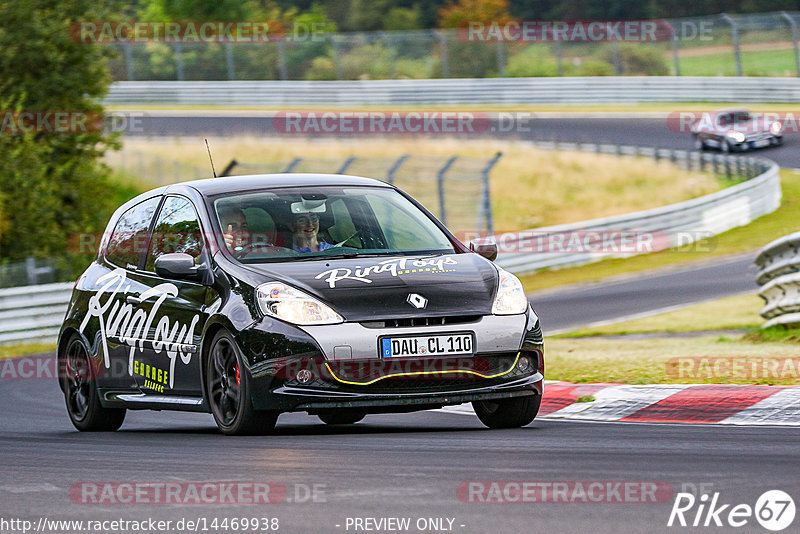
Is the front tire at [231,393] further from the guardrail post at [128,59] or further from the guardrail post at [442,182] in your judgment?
the guardrail post at [128,59]

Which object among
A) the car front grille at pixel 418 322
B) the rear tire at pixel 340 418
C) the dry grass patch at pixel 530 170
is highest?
the car front grille at pixel 418 322

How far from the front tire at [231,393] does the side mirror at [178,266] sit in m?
0.46

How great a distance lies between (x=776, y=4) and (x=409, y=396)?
2610 inches

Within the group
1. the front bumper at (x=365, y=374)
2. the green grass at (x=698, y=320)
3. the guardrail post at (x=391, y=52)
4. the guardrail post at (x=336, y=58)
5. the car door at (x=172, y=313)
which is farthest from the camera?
the guardrail post at (x=336, y=58)

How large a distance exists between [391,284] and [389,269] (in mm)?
216

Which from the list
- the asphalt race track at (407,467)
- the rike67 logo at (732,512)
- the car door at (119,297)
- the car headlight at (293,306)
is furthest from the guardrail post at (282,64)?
the rike67 logo at (732,512)

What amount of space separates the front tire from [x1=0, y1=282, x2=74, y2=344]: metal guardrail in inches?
552

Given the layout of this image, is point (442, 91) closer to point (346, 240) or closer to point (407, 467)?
point (346, 240)

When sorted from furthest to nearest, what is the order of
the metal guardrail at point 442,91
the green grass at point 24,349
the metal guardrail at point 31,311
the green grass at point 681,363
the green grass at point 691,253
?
the metal guardrail at point 442,91 < the green grass at point 691,253 < the metal guardrail at point 31,311 < the green grass at point 24,349 < the green grass at point 681,363

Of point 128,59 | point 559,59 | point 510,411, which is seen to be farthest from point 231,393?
point 128,59

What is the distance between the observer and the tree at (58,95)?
29.0m

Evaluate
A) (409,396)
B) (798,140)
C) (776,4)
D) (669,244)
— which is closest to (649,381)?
(409,396)

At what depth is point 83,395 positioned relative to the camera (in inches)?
382

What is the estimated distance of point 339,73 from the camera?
48.5 m
